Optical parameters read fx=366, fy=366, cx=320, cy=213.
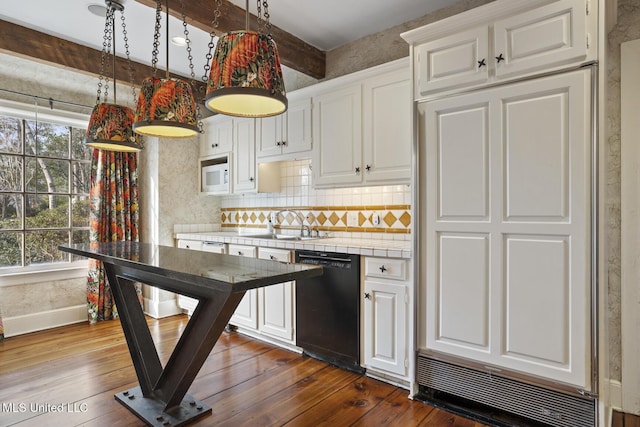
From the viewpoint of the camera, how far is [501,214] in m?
1.98

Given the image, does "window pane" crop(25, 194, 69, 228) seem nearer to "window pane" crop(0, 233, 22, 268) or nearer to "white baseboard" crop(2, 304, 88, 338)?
"window pane" crop(0, 233, 22, 268)

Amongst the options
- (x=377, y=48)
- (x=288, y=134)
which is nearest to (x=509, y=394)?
(x=288, y=134)

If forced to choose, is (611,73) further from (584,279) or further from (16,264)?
(16,264)

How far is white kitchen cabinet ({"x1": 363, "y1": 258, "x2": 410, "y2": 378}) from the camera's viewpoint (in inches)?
93.8

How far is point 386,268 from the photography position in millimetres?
2449

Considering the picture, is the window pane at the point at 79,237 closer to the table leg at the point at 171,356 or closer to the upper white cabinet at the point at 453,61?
the table leg at the point at 171,356

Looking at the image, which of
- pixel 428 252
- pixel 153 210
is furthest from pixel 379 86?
pixel 153 210

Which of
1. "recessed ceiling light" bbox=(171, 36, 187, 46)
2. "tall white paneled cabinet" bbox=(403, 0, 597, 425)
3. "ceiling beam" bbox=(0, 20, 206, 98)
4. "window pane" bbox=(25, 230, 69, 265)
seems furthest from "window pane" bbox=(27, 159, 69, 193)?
"tall white paneled cabinet" bbox=(403, 0, 597, 425)

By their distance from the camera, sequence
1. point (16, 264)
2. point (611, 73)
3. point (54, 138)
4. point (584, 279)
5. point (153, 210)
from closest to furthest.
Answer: point (584, 279) → point (611, 73) → point (16, 264) → point (54, 138) → point (153, 210)

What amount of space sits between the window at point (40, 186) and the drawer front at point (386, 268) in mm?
3372

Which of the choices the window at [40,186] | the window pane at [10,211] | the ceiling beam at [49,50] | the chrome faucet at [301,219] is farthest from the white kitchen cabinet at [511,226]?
the window pane at [10,211]

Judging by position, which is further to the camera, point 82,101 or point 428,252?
point 82,101

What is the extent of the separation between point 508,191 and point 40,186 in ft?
14.2

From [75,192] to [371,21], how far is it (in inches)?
140
